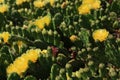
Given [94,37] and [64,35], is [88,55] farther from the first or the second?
[64,35]

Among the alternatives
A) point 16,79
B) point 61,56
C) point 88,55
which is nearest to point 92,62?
point 88,55

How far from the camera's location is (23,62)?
94.1 inches

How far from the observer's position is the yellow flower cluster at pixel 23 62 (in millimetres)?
2367

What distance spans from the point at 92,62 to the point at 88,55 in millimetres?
125

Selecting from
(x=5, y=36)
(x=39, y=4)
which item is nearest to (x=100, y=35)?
(x=5, y=36)

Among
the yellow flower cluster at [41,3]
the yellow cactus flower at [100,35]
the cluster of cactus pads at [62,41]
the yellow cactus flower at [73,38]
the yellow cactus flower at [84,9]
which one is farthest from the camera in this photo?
the yellow flower cluster at [41,3]

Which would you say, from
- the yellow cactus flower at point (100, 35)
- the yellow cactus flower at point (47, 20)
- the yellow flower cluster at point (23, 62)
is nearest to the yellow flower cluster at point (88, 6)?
the yellow cactus flower at point (47, 20)

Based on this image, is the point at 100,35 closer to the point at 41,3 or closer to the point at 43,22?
the point at 43,22

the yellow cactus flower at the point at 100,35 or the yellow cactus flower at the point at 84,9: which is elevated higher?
the yellow cactus flower at the point at 84,9

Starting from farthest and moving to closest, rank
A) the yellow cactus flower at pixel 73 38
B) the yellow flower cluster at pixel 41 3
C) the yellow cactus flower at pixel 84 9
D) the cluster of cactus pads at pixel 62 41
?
1. the yellow flower cluster at pixel 41 3
2. the yellow cactus flower at pixel 84 9
3. the yellow cactus flower at pixel 73 38
4. the cluster of cactus pads at pixel 62 41

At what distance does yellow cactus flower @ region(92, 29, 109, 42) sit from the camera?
7.91ft

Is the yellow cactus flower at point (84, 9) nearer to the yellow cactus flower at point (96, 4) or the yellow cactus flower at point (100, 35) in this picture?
the yellow cactus flower at point (96, 4)

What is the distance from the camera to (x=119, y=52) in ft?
7.55

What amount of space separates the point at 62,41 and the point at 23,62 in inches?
18.8
